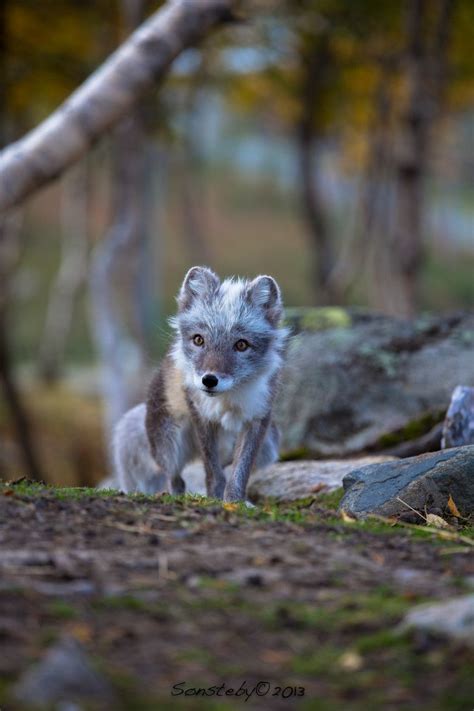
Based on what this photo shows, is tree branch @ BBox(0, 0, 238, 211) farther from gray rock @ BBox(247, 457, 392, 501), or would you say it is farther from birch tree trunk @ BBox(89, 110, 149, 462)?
birch tree trunk @ BBox(89, 110, 149, 462)

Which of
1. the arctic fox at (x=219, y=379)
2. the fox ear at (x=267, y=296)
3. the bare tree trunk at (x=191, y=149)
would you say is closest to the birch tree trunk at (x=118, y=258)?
the bare tree trunk at (x=191, y=149)

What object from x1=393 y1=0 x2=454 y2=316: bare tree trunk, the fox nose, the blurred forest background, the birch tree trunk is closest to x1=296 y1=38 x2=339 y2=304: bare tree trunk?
the blurred forest background

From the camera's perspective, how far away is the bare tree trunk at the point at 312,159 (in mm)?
24602

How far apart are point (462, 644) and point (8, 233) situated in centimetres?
2228

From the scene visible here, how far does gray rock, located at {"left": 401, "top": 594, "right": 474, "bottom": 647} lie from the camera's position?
3.87m

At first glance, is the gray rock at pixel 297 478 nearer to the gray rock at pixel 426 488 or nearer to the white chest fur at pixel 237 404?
the white chest fur at pixel 237 404

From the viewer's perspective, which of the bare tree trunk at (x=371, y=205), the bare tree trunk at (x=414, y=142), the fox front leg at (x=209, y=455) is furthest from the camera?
the bare tree trunk at (x=371, y=205)

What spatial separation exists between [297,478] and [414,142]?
37.4 feet

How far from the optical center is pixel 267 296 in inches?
316

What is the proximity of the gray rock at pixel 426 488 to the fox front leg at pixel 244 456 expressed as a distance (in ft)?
3.26

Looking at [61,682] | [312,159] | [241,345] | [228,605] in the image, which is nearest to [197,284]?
[241,345]

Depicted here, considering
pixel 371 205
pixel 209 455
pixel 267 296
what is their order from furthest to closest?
1. pixel 371 205
2. pixel 267 296
3. pixel 209 455

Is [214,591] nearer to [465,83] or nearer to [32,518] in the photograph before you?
[32,518]

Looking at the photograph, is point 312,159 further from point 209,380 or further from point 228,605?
point 228,605
